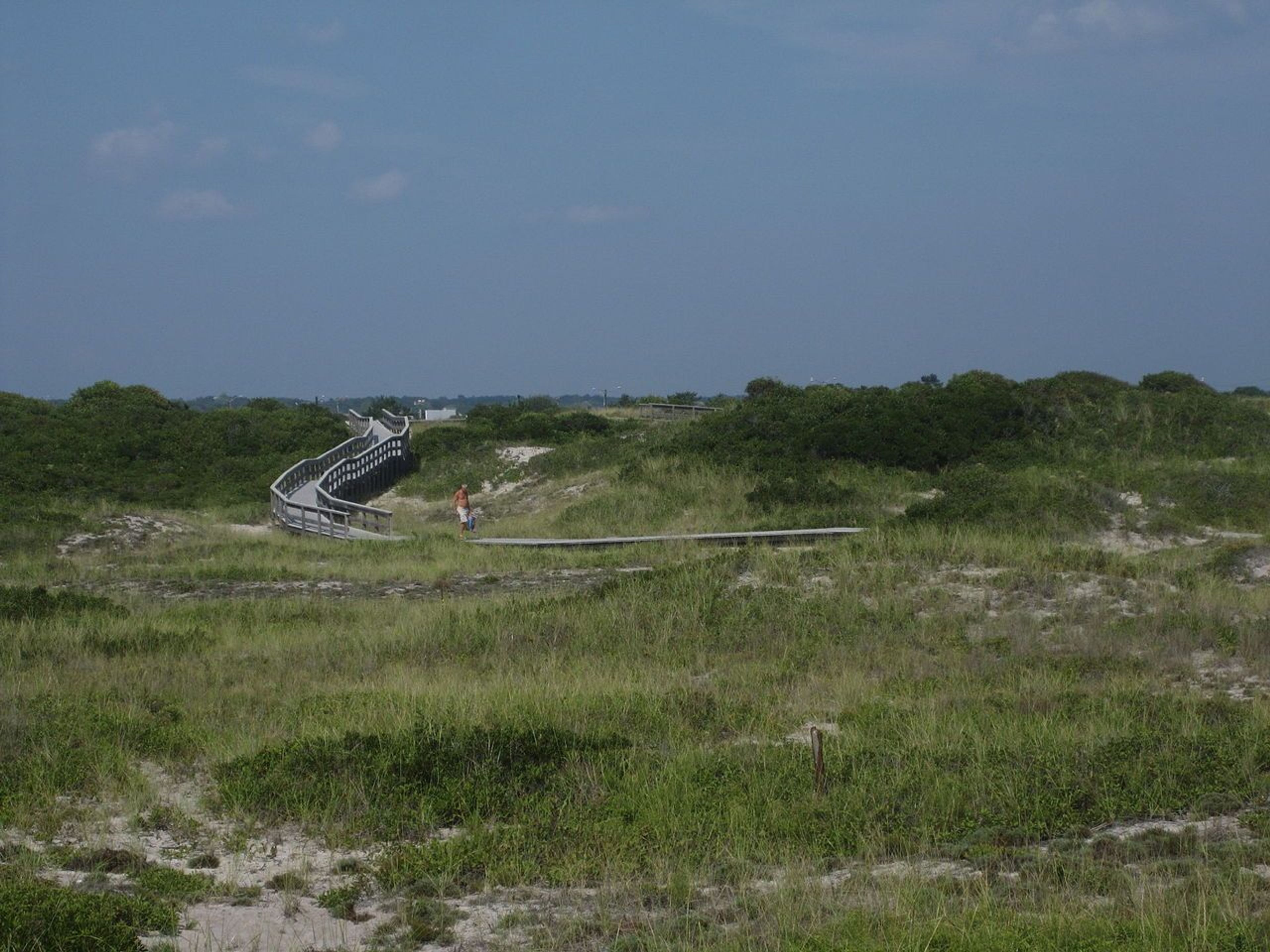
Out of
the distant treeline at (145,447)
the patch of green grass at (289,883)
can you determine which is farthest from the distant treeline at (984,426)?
the patch of green grass at (289,883)

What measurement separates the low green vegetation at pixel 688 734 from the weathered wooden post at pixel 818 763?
16cm

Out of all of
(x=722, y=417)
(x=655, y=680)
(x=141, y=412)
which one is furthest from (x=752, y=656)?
(x=141, y=412)

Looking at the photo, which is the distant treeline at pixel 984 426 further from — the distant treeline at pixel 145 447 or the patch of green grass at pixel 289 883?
the patch of green grass at pixel 289 883

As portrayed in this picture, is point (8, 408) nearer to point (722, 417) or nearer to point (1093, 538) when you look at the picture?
point (722, 417)

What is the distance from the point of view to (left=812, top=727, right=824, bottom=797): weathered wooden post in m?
8.56

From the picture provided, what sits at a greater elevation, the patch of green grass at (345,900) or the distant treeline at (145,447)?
the distant treeline at (145,447)

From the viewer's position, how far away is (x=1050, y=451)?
3506 cm

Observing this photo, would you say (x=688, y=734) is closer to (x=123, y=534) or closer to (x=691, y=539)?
(x=691, y=539)

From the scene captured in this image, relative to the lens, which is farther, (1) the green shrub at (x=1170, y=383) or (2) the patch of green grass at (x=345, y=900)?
(1) the green shrub at (x=1170, y=383)

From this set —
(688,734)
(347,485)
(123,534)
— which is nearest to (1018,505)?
(688,734)

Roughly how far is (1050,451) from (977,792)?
28.0 meters

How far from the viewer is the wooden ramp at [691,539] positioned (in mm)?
25875

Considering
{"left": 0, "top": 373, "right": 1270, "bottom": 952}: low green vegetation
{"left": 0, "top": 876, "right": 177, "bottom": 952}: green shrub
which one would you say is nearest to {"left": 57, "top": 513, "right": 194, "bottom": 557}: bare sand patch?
{"left": 0, "top": 373, "right": 1270, "bottom": 952}: low green vegetation

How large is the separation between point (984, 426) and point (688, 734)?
91.1ft
